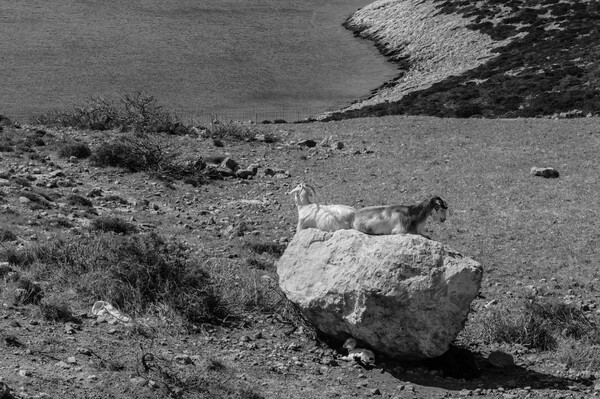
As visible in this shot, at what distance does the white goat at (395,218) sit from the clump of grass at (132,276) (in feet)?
10.7

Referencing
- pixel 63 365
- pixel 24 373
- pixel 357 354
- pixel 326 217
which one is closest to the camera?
pixel 24 373

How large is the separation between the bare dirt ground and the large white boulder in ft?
1.93

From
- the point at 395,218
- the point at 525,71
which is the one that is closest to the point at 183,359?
the point at 395,218

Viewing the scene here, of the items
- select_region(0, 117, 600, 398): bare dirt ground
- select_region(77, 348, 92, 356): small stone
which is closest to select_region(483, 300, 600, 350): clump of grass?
select_region(0, 117, 600, 398): bare dirt ground

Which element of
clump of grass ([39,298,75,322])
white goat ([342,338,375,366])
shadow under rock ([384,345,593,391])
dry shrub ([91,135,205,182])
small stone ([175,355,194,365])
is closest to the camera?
small stone ([175,355,194,365])

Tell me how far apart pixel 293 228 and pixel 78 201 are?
19.1 ft

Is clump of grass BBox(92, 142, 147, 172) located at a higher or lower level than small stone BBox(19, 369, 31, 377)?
lower

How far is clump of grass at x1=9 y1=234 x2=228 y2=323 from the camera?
50.6ft

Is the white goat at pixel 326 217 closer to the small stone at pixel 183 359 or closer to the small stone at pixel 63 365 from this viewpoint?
the small stone at pixel 183 359

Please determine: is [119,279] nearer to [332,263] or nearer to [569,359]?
[332,263]

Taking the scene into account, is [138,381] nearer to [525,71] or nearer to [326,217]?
[326,217]

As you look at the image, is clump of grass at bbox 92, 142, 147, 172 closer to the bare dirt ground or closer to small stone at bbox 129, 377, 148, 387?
the bare dirt ground

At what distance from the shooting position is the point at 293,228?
22.4 m

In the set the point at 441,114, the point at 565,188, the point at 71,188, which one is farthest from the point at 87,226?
the point at 441,114
